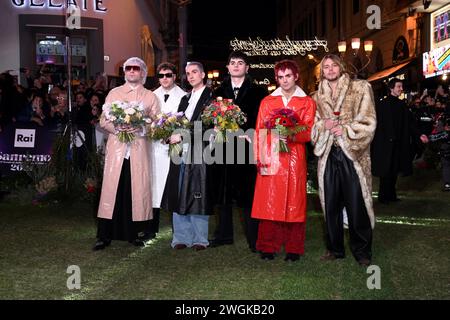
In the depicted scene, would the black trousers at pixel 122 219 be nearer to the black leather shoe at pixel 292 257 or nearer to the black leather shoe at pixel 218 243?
the black leather shoe at pixel 218 243

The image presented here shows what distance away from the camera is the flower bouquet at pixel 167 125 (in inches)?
247

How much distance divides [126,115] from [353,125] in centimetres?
234

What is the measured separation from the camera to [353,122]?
5805 millimetres

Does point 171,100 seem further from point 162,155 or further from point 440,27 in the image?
point 440,27

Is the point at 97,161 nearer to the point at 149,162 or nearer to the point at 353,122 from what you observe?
the point at 149,162

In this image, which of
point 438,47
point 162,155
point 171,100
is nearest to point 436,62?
point 438,47

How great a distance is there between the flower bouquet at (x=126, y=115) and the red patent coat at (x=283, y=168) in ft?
4.23

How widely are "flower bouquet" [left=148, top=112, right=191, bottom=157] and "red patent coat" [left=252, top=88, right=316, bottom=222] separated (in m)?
0.83

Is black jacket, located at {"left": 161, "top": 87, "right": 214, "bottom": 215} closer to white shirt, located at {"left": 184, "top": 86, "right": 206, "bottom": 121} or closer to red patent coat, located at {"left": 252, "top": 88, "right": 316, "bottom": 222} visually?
white shirt, located at {"left": 184, "top": 86, "right": 206, "bottom": 121}

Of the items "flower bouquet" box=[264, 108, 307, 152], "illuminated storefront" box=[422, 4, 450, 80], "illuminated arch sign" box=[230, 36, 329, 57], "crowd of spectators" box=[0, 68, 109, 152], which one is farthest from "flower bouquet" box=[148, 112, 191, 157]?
"illuminated arch sign" box=[230, 36, 329, 57]

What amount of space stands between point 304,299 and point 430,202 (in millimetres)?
Result: 5927

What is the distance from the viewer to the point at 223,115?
236 inches

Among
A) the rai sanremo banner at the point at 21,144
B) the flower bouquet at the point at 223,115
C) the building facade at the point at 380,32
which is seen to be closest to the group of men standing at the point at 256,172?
the flower bouquet at the point at 223,115

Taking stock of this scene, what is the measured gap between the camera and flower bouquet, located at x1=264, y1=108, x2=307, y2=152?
5.65 m
